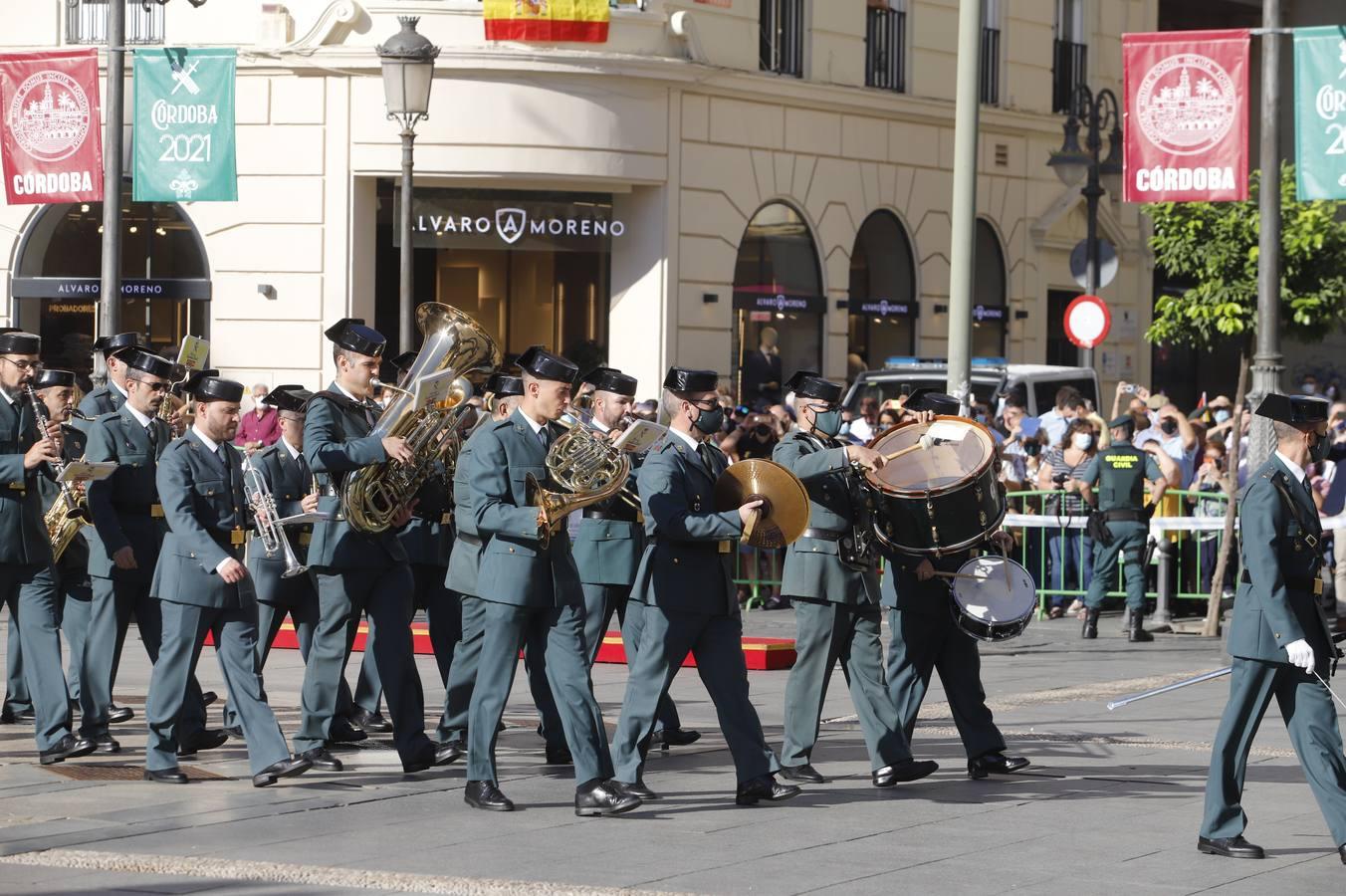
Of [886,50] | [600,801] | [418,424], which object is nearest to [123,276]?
[886,50]

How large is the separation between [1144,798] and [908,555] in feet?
5.14

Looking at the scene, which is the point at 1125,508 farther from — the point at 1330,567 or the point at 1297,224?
the point at 1297,224

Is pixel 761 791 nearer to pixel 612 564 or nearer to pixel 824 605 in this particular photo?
pixel 824 605

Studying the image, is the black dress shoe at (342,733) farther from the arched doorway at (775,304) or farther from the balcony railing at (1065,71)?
the balcony railing at (1065,71)

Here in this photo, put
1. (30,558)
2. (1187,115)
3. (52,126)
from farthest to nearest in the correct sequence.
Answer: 1. (52,126)
2. (1187,115)
3. (30,558)

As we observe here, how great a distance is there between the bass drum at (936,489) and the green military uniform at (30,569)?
12.9ft

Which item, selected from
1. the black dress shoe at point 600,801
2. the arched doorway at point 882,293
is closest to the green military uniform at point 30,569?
the black dress shoe at point 600,801

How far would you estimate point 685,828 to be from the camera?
927 cm

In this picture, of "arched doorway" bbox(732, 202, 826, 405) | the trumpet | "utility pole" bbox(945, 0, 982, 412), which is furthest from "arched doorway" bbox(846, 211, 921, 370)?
the trumpet

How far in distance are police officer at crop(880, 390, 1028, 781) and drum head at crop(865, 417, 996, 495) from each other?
0.20 meters

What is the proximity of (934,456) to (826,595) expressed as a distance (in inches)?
Result: 33.2

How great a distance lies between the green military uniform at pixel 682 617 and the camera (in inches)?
382

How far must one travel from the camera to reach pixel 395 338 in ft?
85.8

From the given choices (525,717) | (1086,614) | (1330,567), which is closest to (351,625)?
(525,717)
